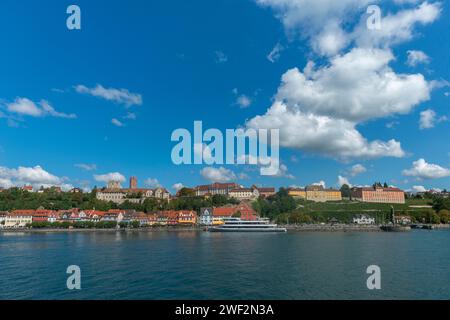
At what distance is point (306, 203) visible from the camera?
106 meters

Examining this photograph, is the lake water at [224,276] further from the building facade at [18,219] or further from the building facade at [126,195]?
the building facade at [126,195]

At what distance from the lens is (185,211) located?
271ft

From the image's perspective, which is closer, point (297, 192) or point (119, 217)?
point (119, 217)

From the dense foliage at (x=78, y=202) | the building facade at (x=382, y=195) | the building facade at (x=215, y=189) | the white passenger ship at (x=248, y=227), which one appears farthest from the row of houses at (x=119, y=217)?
the building facade at (x=382, y=195)

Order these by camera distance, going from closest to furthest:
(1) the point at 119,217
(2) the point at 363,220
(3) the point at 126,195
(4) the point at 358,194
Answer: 1. (1) the point at 119,217
2. (2) the point at 363,220
3. (3) the point at 126,195
4. (4) the point at 358,194

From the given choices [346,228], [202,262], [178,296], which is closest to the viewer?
[178,296]

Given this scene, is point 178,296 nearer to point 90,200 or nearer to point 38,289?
point 38,289

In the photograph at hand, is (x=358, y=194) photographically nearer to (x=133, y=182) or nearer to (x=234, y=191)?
(x=234, y=191)

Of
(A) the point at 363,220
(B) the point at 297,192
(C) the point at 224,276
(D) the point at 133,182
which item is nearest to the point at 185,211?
(A) the point at 363,220

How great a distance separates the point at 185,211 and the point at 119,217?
1534 cm

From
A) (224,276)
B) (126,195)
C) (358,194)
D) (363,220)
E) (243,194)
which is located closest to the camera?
(224,276)

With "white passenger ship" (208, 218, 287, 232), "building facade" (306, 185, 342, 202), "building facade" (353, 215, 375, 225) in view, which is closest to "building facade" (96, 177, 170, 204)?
"white passenger ship" (208, 218, 287, 232)
